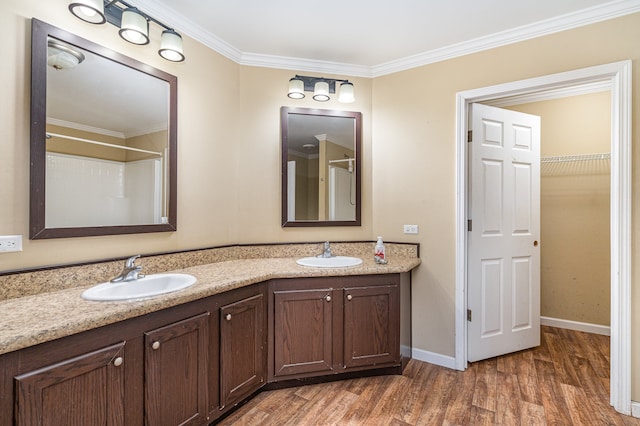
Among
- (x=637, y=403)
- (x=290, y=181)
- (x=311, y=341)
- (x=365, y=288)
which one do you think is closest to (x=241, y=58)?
(x=290, y=181)

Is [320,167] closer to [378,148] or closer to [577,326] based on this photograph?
[378,148]

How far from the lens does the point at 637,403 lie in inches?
74.7

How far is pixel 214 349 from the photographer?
5.69ft

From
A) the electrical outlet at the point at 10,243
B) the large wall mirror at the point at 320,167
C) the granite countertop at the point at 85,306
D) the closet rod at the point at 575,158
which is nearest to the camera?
the granite countertop at the point at 85,306

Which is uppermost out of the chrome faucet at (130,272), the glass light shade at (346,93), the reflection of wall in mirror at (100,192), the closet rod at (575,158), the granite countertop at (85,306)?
the glass light shade at (346,93)

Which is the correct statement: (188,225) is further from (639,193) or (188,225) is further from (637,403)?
(637,403)

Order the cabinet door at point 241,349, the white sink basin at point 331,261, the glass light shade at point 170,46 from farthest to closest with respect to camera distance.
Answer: the white sink basin at point 331,261
the glass light shade at point 170,46
the cabinet door at point 241,349

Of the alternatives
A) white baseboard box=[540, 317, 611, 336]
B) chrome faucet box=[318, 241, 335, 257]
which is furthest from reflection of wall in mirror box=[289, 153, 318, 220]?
white baseboard box=[540, 317, 611, 336]

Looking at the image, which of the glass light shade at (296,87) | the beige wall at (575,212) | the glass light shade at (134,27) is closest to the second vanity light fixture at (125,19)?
the glass light shade at (134,27)

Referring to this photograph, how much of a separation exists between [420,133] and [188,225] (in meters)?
1.94

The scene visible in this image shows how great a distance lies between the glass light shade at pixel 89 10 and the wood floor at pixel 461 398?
2.27 m

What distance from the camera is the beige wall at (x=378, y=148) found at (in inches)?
81.1

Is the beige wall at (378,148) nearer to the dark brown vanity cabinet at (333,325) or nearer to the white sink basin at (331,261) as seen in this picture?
the white sink basin at (331,261)

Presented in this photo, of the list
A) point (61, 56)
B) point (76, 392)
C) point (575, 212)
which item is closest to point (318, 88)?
point (61, 56)
